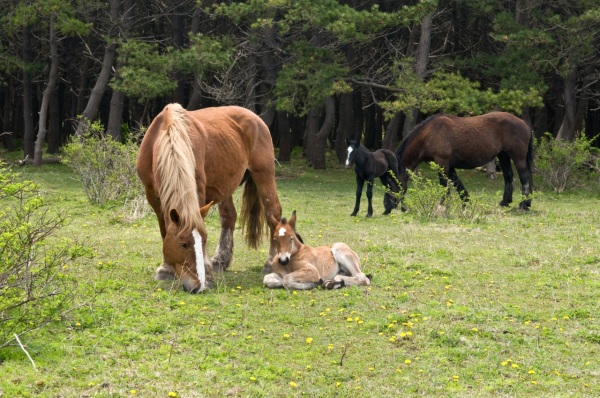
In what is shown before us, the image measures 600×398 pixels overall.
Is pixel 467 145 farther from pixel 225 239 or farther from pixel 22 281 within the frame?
pixel 22 281

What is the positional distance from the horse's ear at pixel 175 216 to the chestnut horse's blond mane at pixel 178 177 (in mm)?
35

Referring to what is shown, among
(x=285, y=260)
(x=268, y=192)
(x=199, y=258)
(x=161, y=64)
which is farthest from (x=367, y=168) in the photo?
(x=161, y=64)

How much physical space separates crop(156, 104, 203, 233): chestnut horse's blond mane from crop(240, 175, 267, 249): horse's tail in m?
1.83

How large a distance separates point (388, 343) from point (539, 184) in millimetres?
17650

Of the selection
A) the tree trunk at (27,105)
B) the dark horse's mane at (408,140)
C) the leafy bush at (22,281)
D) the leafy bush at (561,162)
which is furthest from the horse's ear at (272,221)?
the tree trunk at (27,105)

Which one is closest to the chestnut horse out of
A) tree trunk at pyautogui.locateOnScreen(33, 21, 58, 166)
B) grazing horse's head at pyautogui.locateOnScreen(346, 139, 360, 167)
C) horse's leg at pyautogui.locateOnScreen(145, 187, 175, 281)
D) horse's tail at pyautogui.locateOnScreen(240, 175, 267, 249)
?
grazing horse's head at pyautogui.locateOnScreen(346, 139, 360, 167)

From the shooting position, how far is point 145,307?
7125 mm

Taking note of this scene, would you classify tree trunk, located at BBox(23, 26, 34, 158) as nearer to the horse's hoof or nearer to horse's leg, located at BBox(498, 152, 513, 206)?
horse's leg, located at BBox(498, 152, 513, 206)

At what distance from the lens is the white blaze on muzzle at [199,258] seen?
24.4 ft

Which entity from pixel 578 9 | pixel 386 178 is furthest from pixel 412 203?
pixel 578 9

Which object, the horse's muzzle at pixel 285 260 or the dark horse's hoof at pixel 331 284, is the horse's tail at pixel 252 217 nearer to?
the horse's muzzle at pixel 285 260

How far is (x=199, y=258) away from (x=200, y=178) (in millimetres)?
1024

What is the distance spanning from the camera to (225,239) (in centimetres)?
945

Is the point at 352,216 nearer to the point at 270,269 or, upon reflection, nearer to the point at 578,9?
the point at 270,269
